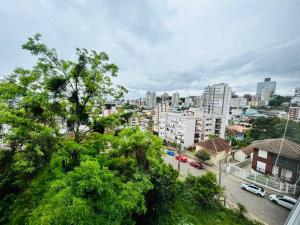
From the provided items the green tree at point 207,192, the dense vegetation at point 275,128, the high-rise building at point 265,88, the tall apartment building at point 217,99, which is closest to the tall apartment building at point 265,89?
the high-rise building at point 265,88

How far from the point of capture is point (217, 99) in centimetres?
3106

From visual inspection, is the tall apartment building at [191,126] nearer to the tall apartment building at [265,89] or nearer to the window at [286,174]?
the tall apartment building at [265,89]

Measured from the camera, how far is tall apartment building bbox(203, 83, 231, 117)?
29188 millimetres

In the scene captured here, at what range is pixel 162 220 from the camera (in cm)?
515

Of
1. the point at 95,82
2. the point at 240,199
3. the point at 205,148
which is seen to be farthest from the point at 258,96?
the point at 205,148

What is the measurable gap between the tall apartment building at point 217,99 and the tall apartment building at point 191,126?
8.55 m

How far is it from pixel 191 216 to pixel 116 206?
15.7ft

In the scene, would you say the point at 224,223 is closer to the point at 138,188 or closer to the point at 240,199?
the point at 240,199

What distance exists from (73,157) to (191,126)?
17.1 meters

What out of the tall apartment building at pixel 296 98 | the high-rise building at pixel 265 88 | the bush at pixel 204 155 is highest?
the high-rise building at pixel 265 88

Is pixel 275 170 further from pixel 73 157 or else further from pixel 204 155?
pixel 204 155

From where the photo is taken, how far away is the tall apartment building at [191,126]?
18.9m

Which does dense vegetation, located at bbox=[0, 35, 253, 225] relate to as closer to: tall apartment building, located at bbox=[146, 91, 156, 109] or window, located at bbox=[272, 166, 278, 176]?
window, located at bbox=[272, 166, 278, 176]

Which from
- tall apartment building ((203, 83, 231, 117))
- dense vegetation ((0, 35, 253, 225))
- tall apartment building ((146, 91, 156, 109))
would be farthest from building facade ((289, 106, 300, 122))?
tall apartment building ((146, 91, 156, 109))
